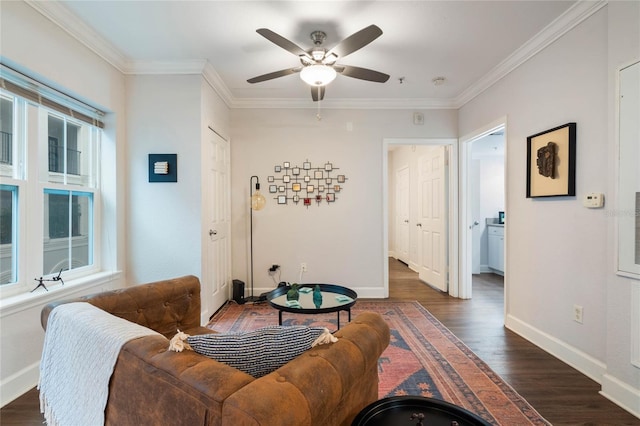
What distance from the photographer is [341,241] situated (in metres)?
3.94

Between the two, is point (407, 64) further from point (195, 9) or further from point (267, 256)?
point (267, 256)

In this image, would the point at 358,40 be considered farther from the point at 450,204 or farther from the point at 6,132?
the point at 450,204

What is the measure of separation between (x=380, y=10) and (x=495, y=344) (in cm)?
289

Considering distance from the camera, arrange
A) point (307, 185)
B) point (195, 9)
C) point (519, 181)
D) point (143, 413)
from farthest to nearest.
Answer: point (307, 185) < point (519, 181) < point (195, 9) < point (143, 413)

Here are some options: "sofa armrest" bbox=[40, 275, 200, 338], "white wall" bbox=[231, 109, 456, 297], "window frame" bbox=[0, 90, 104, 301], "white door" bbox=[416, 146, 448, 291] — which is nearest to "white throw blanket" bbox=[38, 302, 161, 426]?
"sofa armrest" bbox=[40, 275, 200, 338]

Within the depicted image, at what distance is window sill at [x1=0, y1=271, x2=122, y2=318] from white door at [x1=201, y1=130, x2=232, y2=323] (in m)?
0.83

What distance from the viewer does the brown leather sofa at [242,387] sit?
69cm

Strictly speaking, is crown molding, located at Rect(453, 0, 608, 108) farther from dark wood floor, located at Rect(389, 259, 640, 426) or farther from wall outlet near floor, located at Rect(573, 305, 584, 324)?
dark wood floor, located at Rect(389, 259, 640, 426)

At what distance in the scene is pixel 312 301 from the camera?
234cm

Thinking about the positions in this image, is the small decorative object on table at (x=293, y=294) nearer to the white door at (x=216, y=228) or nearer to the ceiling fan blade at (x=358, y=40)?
the white door at (x=216, y=228)

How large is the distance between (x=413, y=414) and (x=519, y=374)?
165 centimetres

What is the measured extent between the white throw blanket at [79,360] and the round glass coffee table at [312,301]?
1.18 metres

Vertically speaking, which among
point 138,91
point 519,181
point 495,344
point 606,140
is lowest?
point 495,344

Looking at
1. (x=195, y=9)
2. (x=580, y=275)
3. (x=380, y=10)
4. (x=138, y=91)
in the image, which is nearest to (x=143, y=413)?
(x=195, y=9)
